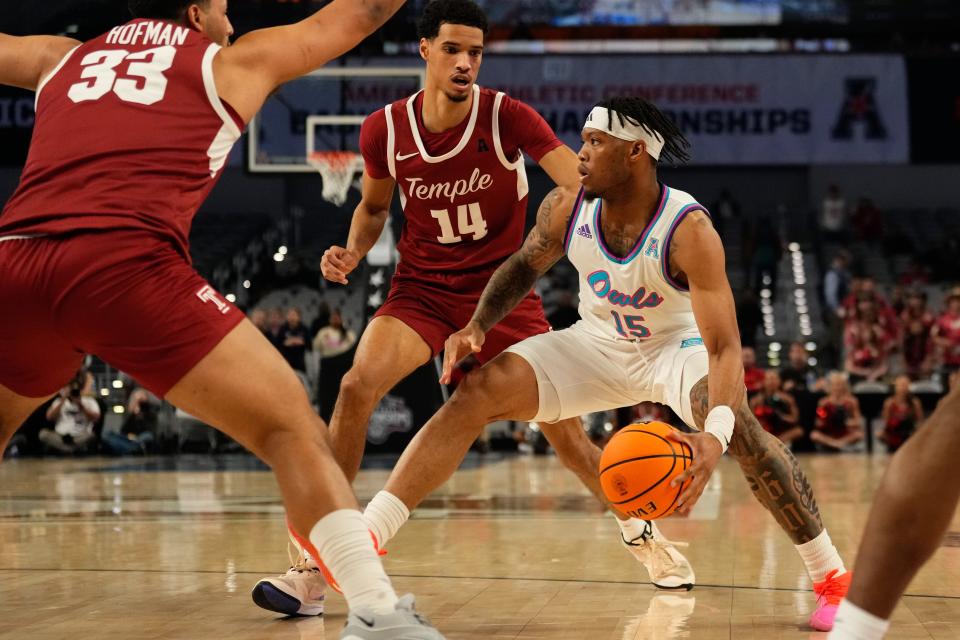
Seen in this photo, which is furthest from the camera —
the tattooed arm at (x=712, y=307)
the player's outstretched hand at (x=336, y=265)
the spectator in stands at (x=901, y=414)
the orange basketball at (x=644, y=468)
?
the spectator in stands at (x=901, y=414)

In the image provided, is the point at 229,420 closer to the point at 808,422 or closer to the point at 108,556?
the point at 108,556

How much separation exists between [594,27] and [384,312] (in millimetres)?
18947

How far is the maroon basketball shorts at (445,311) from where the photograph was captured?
17.9 ft

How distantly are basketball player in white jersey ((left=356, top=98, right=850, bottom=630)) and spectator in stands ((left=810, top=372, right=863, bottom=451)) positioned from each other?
9.80 metres

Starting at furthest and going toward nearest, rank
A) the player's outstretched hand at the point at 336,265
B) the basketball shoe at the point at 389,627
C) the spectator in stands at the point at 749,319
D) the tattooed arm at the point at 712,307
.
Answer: the spectator in stands at the point at 749,319 → the player's outstretched hand at the point at 336,265 → the tattooed arm at the point at 712,307 → the basketball shoe at the point at 389,627

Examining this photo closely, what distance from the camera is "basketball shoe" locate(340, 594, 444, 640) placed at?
3072 mm

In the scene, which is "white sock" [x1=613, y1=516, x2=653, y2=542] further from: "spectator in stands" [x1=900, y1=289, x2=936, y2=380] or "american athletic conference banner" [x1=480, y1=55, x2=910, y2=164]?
"american athletic conference banner" [x1=480, y1=55, x2=910, y2=164]

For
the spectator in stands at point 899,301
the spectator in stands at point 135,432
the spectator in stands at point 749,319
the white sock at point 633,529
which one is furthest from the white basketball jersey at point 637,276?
the spectator in stands at point 899,301

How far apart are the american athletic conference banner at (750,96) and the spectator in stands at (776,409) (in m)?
9.14

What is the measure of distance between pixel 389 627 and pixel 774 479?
2.10 m

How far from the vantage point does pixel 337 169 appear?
1369 centimetres

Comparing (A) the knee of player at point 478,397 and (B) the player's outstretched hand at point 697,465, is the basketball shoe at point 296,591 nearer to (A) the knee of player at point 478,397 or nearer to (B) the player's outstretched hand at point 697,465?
(A) the knee of player at point 478,397

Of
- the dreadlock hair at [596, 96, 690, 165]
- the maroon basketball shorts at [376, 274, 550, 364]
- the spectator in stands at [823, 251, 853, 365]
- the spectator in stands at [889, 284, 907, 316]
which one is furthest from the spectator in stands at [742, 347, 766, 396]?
the dreadlock hair at [596, 96, 690, 165]

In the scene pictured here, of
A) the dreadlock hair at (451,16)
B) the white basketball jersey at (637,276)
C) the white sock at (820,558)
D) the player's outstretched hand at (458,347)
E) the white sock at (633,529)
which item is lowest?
the white sock at (633,529)
